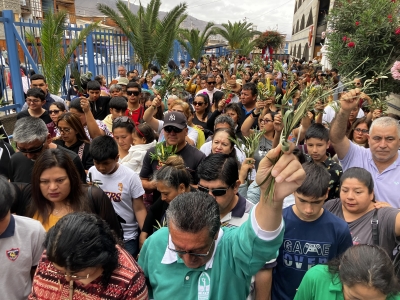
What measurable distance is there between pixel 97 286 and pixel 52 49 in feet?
24.2

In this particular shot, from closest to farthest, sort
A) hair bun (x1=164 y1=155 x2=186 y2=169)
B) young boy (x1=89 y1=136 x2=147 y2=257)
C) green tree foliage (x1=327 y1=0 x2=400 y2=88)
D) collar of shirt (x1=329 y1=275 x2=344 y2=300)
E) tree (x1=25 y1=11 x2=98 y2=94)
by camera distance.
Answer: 1. collar of shirt (x1=329 y1=275 x2=344 y2=300)
2. hair bun (x1=164 y1=155 x2=186 y2=169)
3. young boy (x1=89 y1=136 x2=147 y2=257)
4. green tree foliage (x1=327 y1=0 x2=400 y2=88)
5. tree (x1=25 y1=11 x2=98 y2=94)

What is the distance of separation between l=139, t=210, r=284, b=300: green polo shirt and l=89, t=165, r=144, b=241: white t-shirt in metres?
1.37

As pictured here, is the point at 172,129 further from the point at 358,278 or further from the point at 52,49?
the point at 52,49

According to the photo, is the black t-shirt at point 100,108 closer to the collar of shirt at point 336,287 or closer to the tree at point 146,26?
the collar of shirt at point 336,287

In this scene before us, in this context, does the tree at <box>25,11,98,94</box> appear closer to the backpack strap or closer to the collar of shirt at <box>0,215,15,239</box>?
the collar of shirt at <box>0,215,15,239</box>

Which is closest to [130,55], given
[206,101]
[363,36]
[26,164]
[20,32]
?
[20,32]

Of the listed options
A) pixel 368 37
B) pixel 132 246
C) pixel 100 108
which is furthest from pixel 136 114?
pixel 368 37

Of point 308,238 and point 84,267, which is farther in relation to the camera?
point 308,238

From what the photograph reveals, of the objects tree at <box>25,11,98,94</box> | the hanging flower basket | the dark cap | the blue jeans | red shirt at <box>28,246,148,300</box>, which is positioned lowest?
the blue jeans

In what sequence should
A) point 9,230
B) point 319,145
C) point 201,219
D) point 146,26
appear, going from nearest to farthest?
point 201,219 < point 9,230 < point 319,145 < point 146,26

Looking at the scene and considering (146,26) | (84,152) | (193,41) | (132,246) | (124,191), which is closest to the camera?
(124,191)

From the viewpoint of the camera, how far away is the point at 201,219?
1.66m

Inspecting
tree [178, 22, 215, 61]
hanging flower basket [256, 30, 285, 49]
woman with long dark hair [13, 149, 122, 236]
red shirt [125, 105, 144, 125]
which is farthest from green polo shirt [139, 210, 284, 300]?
hanging flower basket [256, 30, 285, 49]

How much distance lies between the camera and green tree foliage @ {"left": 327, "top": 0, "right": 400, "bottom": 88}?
5711 mm
